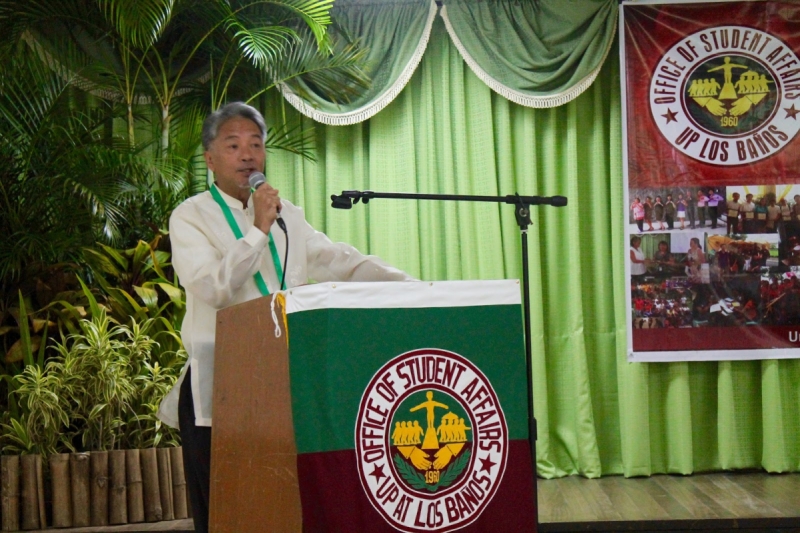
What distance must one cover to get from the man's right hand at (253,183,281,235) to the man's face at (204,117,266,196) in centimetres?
25

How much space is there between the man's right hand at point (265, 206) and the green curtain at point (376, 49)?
238 centimetres

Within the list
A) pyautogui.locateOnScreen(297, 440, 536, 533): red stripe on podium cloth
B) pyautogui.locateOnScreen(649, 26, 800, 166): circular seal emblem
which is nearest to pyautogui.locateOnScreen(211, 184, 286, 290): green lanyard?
pyautogui.locateOnScreen(297, 440, 536, 533): red stripe on podium cloth

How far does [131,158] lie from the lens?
3.78 meters

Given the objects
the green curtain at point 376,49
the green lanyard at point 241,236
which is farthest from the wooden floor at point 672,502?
the green curtain at point 376,49

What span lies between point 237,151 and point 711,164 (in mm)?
2812

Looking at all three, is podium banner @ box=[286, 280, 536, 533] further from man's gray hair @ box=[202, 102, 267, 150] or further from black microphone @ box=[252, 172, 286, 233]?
man's gray hair @ box=[202, 102, 267, 150]

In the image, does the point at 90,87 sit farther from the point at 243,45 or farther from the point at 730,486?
the point at 730,486

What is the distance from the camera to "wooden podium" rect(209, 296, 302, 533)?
1.52 metres

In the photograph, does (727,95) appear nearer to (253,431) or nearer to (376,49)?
(376,49)

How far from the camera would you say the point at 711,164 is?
4168mm

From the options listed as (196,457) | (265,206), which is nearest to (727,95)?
(265,206)

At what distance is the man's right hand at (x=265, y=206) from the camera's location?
1.86 metres

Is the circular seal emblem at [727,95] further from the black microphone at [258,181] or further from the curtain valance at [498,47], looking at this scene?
the black microphone at [258,181]

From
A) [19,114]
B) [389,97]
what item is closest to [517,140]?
[389,97]
